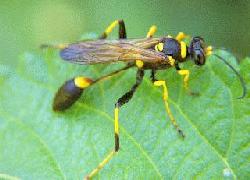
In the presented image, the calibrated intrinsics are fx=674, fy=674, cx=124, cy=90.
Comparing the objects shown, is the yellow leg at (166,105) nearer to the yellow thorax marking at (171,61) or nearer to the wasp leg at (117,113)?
the wasp leg at (117,113)

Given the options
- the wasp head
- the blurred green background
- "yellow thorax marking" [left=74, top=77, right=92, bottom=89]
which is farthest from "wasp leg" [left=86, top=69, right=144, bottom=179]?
the blurred green background

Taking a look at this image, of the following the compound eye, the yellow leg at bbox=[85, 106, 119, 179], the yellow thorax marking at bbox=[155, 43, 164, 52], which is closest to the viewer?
the yellow leg at bbox=[85, 106, 119, 179]

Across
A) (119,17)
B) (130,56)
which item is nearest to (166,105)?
(130,56)

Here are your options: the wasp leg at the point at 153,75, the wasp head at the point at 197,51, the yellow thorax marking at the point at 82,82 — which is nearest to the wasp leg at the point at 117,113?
the wasp leg at the point at 153,75

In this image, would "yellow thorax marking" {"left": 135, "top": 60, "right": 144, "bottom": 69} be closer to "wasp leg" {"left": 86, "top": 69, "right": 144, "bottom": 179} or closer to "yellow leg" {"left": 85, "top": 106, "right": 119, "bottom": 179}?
"wasp leg" {"left": 86, "top": 69, "right": 144, "bottom": 179}

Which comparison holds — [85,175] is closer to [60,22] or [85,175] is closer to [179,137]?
[179,137]

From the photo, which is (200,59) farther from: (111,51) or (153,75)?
(111,51)

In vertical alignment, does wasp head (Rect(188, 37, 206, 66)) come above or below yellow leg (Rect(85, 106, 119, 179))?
above

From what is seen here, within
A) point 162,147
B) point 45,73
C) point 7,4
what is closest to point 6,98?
point 45,73
